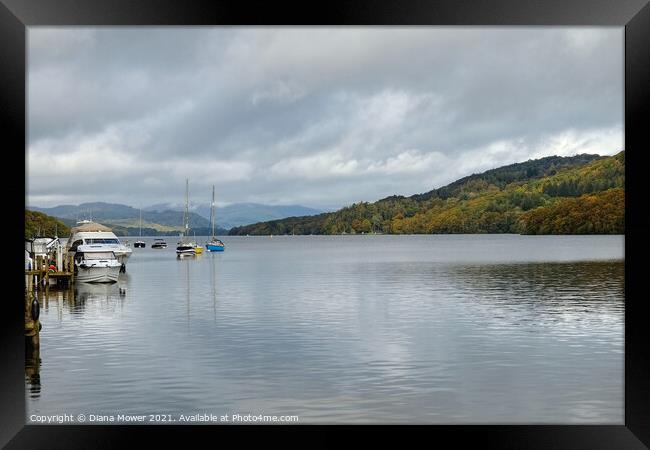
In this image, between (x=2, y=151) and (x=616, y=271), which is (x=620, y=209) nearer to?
(x=616, y=271)

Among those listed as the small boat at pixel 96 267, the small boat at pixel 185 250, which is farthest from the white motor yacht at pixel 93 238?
the small boat at pixel 185 250

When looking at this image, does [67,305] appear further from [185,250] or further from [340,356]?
[185,250]

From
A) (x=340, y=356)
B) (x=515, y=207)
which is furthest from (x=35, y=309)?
(x=515, y=207)

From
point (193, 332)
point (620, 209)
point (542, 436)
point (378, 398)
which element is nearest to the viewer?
point (542, 436)

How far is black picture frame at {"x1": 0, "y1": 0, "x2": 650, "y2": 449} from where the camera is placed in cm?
503

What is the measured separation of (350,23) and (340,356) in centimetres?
871

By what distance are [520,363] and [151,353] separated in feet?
21.9

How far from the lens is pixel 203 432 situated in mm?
5082

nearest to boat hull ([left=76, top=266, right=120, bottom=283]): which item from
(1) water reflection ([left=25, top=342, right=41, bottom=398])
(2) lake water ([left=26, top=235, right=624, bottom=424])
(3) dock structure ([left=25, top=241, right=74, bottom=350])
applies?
(3) dock structure ([left=25, top=241, right=74, bottom=350])

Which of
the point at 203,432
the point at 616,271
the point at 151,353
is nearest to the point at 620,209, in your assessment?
the point at 616,271

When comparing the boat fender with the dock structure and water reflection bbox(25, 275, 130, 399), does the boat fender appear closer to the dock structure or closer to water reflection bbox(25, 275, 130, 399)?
water reflection bbox(25, 275, 130, 399)

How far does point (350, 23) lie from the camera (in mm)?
5379

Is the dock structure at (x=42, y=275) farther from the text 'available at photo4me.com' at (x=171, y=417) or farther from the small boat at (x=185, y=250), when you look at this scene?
the small boat at (x=185, y=250)

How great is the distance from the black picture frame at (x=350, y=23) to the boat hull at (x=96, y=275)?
25.7m
